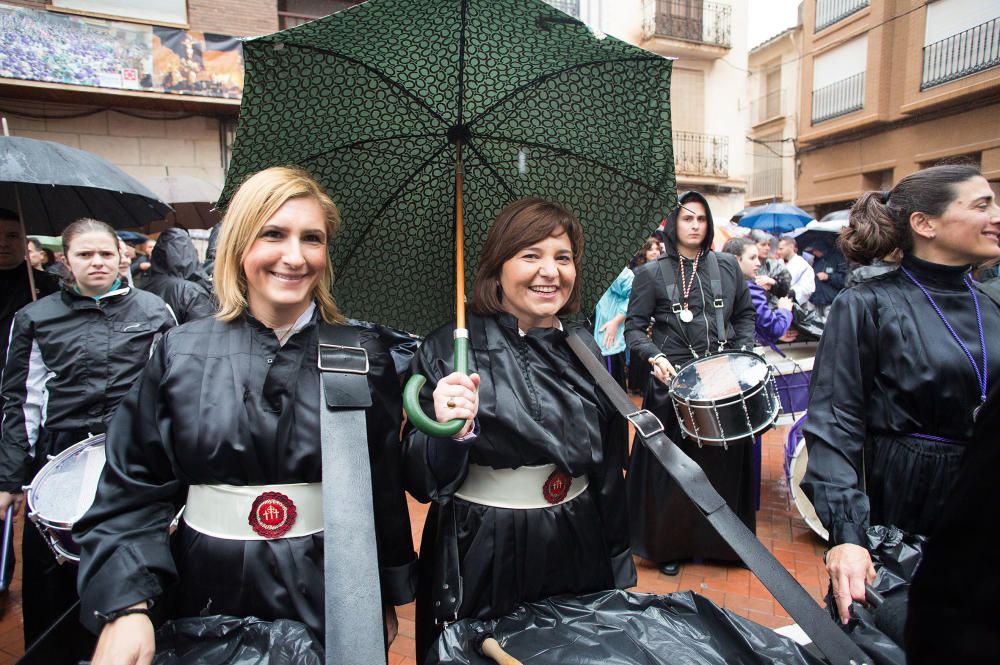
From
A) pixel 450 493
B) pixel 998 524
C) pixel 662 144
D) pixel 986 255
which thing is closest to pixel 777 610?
pixel 986 255

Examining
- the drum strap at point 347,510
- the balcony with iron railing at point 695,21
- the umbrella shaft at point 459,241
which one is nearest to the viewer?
Answer: the drum strap at point 347,510

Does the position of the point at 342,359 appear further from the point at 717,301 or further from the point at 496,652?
the point at 717,301

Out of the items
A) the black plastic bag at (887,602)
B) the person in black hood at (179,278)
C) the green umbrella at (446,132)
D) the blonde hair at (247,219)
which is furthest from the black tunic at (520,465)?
the person in black hood at (179,278)

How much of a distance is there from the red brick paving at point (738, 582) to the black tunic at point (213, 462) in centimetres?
176

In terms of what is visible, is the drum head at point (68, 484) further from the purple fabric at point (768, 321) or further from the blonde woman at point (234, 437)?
the purple fabric at point (768, 321)

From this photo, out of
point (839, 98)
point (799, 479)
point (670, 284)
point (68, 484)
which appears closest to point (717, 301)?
point (670, 284)

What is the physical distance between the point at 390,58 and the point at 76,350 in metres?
2.59

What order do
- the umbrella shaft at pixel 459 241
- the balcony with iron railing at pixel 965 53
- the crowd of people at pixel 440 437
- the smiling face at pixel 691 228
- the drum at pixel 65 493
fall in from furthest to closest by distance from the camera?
the balcony with iron railing at pixel 965 53 < the smiling face at pixel 691 228 < the drum at pixel 65 493 < the umbrella shaft at pixel 459 241 < the crowd of people at pixel 440 437

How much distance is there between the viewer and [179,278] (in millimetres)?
5426

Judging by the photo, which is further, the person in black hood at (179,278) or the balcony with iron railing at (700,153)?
the balcony with iron railing at (700,153)

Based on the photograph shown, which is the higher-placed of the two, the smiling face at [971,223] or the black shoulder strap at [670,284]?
the smiling face at [971,223]

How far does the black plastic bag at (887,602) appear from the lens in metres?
1.40

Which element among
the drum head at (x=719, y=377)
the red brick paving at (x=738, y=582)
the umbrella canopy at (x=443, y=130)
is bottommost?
the red brick paving at (x=738, y=582)

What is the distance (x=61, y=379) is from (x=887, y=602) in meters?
3.71
